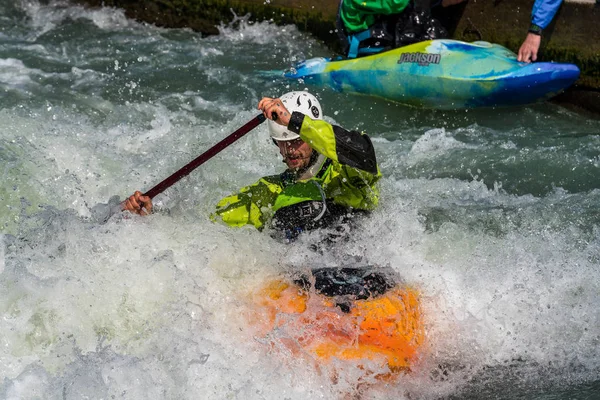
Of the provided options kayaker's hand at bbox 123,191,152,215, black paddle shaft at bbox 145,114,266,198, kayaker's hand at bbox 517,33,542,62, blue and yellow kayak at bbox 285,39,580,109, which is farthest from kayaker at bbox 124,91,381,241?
kayaker's hand at bbox 517,33,542,62

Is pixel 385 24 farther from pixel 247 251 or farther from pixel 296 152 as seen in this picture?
pixel 247 251

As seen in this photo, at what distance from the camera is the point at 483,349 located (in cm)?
476

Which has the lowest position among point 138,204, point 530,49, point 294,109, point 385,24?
point 138,204

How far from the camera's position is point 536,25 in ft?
23.8

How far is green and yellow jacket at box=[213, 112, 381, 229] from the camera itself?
447 cm

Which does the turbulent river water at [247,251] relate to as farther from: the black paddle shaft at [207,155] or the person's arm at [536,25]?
the person's arm at [536,25]

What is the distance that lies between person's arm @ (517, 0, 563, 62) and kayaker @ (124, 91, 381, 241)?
294 centimetres

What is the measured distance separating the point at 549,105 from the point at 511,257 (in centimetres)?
272

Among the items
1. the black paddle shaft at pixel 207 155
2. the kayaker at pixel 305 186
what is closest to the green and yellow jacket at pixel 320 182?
the kayaker at pixel 305 186

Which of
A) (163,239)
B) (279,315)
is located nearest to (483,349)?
(279,315)

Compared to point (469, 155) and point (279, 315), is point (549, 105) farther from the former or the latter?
point (279, 315)

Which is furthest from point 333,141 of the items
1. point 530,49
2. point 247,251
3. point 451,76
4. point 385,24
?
point 385,24

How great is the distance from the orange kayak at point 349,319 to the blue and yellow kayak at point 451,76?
309cm

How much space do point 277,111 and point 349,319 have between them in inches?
45.1
